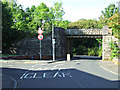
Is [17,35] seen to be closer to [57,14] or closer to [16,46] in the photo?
[16,46]

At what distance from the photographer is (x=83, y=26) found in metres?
61.4

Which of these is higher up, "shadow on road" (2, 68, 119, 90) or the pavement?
"shadow on road" (2, 68, 119, 90)

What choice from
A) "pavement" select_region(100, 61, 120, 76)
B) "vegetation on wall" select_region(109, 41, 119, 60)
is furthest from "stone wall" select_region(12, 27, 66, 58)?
"pavement" select_region(100, 61, 120, 76)

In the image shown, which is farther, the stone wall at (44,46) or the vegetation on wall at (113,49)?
the stone wall at (44,46)

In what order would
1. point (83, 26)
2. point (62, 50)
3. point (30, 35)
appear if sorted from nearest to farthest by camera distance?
1. point (62, 50)
2. point (30, 35)
3. point (83, 26)

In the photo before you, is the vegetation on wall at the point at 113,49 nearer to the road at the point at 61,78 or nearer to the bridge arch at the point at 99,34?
the bridge arch at the point at 99,34

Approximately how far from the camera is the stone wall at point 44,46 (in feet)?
111

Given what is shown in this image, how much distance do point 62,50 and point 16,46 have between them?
374 inches

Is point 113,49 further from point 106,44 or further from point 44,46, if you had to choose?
point 44,46

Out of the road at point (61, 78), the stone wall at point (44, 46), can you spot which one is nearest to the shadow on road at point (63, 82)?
the road at point (61, 78)

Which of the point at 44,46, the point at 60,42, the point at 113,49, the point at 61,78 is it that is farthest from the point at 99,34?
the point at 61,78

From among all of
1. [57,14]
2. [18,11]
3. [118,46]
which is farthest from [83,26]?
[118,46]

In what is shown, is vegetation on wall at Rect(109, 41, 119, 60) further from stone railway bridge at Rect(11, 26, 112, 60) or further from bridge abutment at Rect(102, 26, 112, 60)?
stone railway bridge at Rect(11, 26, 112, 60)

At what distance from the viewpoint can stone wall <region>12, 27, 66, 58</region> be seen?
33.8 metres
